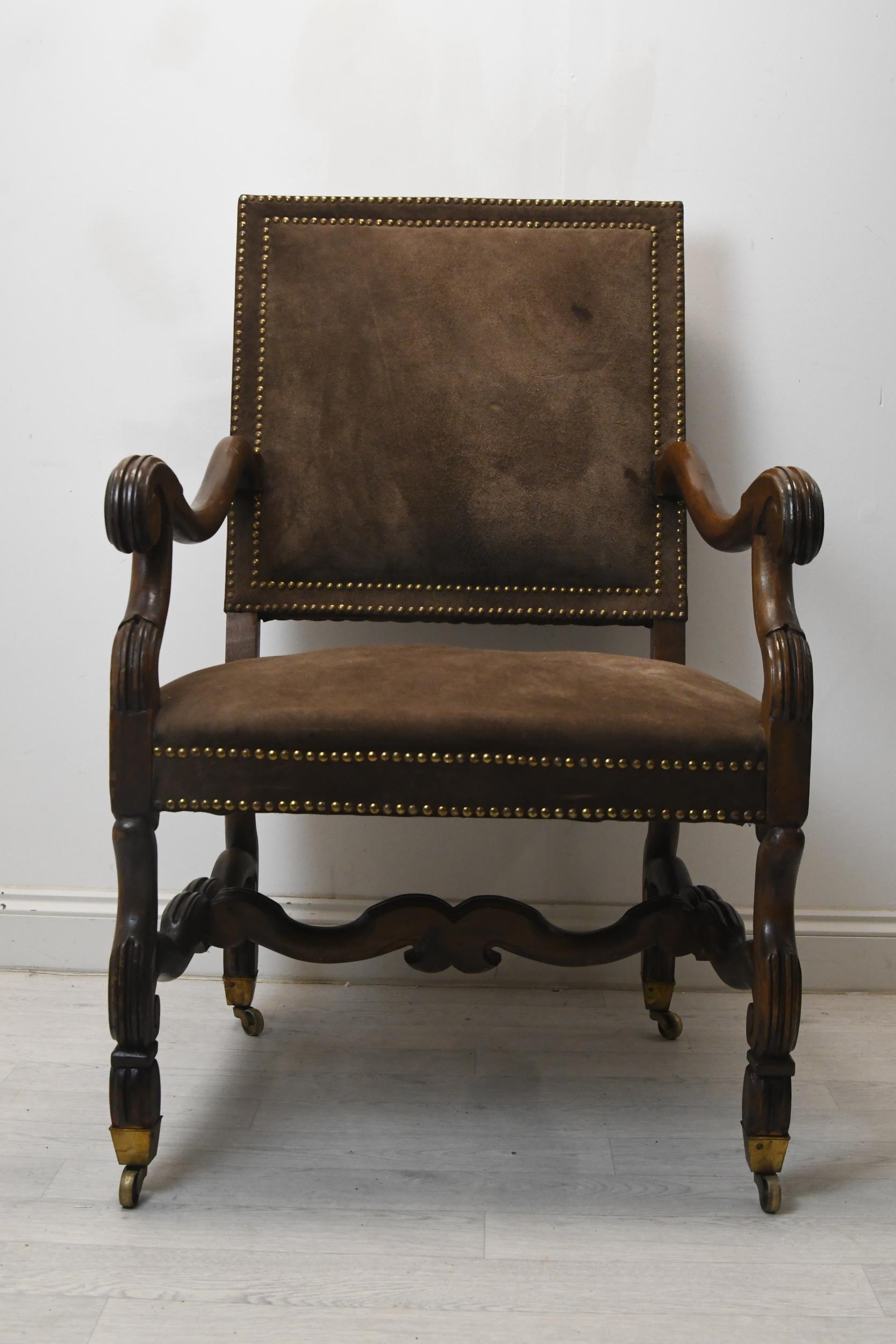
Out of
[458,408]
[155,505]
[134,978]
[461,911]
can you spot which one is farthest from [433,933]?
[458,408]

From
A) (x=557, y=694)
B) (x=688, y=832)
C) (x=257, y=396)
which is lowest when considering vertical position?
(x=688, y=832)

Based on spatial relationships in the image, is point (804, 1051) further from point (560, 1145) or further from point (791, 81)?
point (791, 81)

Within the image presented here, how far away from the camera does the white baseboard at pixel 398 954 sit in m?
1.85

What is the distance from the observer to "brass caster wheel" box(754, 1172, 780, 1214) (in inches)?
48.1

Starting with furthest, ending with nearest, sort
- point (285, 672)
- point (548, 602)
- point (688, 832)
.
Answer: point (688, 832), point (548, 602), point (285, 672)

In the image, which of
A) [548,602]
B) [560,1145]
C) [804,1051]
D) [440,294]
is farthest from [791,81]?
[560,1145]

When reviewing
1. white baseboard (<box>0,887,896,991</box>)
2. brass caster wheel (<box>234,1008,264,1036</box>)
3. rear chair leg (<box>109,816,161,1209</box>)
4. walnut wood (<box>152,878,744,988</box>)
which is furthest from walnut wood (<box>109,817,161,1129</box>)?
white baseboard (<box>0,887,896,991</box>)

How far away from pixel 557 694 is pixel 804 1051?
2.68ft

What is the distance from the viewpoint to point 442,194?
175cm

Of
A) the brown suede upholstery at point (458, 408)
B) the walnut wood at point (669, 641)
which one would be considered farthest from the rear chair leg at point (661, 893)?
the brown suede upholstery at point (458, 408)

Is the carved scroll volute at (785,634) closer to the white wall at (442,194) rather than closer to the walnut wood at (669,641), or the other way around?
the walnut wood at (669,641)

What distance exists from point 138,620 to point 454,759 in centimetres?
38

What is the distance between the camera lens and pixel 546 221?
160 centimetres

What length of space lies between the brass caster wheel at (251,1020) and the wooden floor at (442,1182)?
17 millimetres
